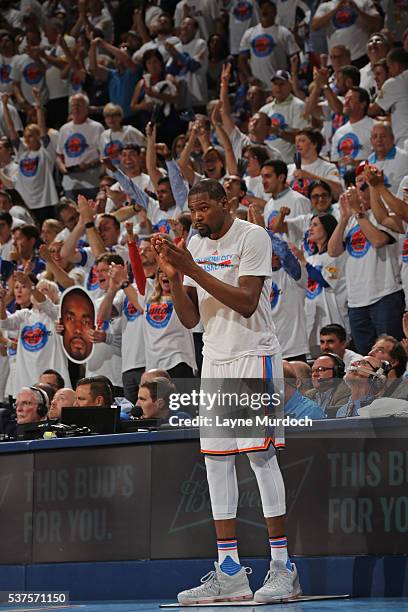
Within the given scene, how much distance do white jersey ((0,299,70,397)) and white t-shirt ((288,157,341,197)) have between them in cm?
254

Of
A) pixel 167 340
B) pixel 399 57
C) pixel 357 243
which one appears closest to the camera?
pixel 357 243

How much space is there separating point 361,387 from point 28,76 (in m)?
12.3

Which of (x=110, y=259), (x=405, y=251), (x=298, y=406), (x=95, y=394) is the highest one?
(x=110, y=259)

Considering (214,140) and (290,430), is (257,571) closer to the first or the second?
(290,430)

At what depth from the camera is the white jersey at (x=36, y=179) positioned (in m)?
15.5

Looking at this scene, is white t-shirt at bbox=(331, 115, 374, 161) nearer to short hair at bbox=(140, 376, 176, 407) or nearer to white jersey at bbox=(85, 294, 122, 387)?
white jersey at bbox=(85, 294, 122, 387)

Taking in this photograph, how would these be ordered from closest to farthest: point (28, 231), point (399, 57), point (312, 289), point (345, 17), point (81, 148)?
1. point (312, 289)
2. point (399, 57)
3. point (28, 231)
4. point (345, 17)
5. point (81, 148)

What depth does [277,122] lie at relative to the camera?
13.2m

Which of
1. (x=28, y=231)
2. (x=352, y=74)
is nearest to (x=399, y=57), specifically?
(x=352, y=74)

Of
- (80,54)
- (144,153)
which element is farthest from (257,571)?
(80,54)

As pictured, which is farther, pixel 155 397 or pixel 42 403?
pixel 42 403

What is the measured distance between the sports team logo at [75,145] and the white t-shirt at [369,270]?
626 cm

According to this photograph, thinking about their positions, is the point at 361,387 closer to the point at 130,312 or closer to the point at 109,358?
the point at 130,312

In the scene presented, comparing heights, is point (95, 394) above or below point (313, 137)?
below
